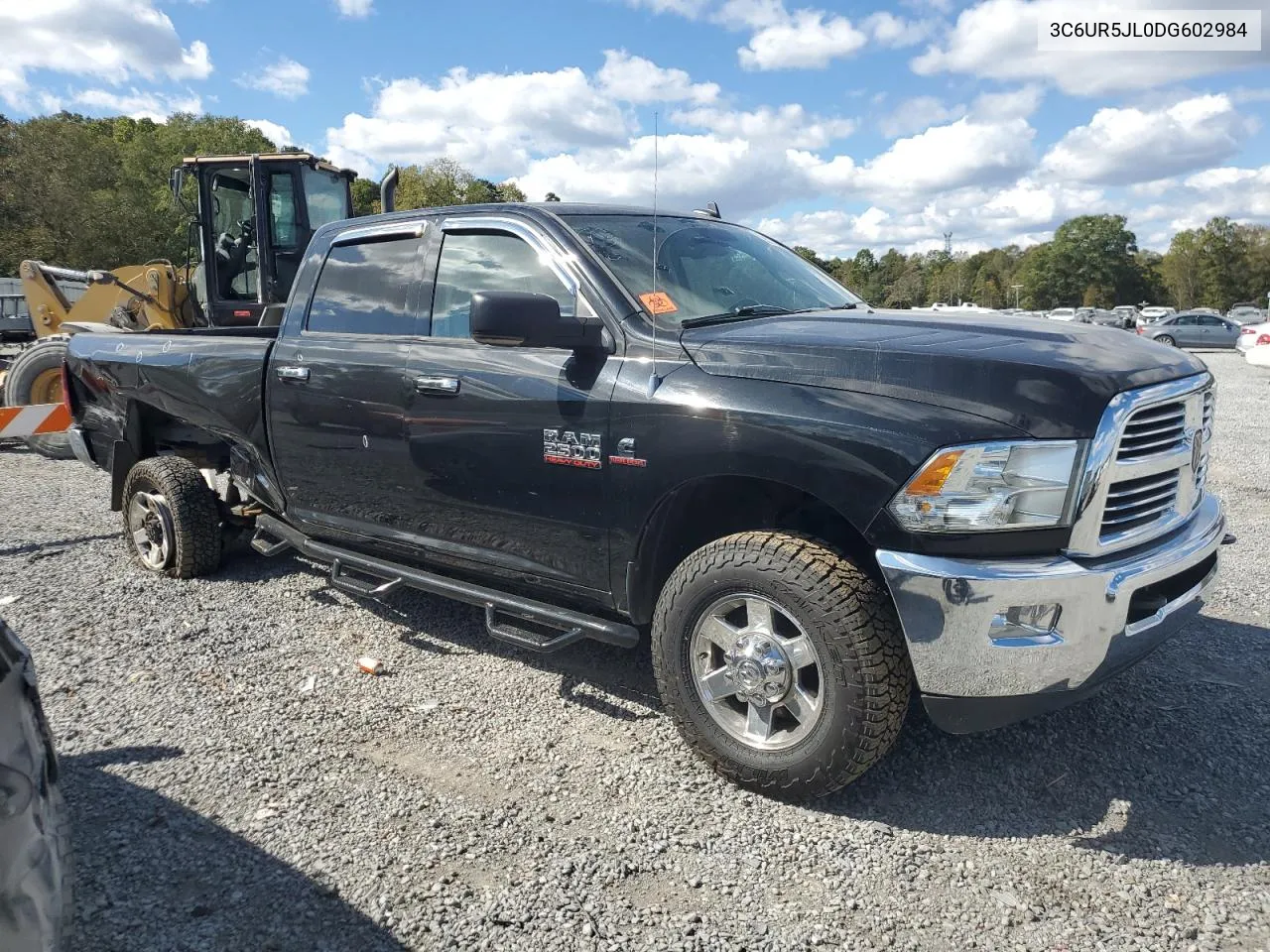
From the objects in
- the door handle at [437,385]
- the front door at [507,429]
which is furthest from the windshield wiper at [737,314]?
the door handle at [437,385]

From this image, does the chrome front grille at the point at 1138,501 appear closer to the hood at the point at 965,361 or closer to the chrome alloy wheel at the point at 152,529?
the hood at the point at 965,361

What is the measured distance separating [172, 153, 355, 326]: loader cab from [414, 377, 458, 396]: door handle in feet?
24.1

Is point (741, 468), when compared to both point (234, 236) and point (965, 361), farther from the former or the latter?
point (234, 236)

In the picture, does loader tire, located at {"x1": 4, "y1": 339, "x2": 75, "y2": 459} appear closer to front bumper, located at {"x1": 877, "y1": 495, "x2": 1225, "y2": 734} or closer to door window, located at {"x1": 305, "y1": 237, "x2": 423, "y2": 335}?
door window, located at {"x1": 305, "y1": 237, "x2": 423, "y2": 335}

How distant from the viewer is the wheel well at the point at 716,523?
3.08 meters

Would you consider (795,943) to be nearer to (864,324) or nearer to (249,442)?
(864,324)

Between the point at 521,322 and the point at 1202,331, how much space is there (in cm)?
3895

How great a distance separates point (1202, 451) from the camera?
3.19 m

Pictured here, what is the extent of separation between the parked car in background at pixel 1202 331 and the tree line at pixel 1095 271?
30664 mm

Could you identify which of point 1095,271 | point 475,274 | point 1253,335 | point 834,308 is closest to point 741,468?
point 834,308

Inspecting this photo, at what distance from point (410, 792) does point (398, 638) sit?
4.82 feet

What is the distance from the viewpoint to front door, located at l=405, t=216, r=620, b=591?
331 cm

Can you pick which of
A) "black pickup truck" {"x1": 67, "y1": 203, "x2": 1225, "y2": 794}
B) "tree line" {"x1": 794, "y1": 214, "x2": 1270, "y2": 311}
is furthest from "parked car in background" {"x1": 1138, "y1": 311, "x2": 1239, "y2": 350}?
"black pickup truck" {"x1": 67, "y1": 203, "x2": 1225, "y2": 794}

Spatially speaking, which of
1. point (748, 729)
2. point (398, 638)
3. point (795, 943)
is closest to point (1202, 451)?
point (748, 729)
